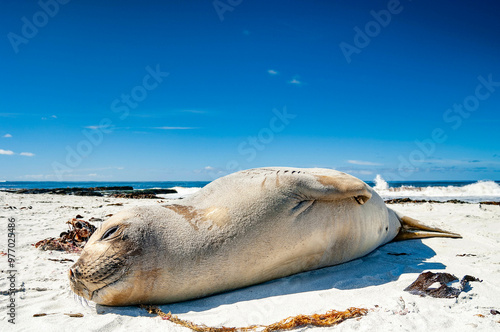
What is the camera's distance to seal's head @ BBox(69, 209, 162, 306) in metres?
2.61

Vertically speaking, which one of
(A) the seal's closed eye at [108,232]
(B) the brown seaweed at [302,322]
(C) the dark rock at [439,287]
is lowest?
(B) the brown seaweed at [302,322]

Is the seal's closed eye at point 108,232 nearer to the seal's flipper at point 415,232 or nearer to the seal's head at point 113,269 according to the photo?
the seal's head at point 113,269

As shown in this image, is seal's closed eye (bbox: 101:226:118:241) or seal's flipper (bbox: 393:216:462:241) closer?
seal's closed eye (bbox: 101:226:118:241)

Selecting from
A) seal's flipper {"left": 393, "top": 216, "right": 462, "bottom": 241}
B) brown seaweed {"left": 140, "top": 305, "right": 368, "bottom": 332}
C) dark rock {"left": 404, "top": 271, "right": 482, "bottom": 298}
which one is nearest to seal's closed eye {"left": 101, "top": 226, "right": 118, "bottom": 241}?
brown seaweed {"left": 140, "top": 305, "right": 368, "bottom": 332}

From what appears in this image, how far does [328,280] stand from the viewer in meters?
3.10

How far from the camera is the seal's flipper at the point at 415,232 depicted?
4.82 meters

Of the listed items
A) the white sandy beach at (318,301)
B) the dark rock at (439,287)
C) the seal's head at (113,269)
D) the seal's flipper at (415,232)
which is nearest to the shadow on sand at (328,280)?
the white sandy beach at (318,301)

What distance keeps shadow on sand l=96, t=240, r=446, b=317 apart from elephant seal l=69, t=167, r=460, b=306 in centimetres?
7

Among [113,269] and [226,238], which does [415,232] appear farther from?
[113,269]

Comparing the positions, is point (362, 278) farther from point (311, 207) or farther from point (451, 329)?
point (451, 329)

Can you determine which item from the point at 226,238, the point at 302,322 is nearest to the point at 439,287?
the point at 302,322

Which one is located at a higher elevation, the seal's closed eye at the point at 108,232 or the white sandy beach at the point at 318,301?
the seal's closed eye at the point at 108,232

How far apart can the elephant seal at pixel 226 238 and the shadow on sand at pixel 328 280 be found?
68 millimetres

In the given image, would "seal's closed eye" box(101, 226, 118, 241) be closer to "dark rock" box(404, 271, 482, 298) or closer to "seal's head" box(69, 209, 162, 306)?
"seal's head" box(69, 209, 162, 306)
